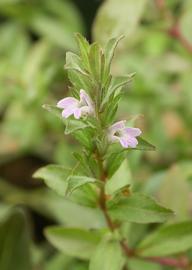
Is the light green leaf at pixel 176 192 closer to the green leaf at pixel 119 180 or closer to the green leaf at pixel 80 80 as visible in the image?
the green leaf at pixel 119 180

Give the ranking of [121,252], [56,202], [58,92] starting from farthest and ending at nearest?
1. [58,92]
2. [56,202]
3. [121,252]

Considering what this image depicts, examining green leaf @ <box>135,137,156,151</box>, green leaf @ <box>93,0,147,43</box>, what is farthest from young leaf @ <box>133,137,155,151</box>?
green leaf @ <box>93,0,147,43</box>

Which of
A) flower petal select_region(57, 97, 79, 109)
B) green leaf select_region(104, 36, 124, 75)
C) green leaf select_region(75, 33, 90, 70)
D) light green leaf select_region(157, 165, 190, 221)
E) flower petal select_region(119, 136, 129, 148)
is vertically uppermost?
green leaf select_region(75, 33, 90, 70)

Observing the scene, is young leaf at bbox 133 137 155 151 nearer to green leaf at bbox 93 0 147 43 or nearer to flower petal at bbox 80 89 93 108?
flower petal at bbox 80 89 93 108

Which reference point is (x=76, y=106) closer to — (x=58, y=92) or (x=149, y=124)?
(x=149, y=124)

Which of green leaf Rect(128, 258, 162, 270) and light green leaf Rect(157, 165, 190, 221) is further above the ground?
light green leaf Rect(157, 165, 190, 221)

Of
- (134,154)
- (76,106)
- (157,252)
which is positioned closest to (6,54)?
(134,154)

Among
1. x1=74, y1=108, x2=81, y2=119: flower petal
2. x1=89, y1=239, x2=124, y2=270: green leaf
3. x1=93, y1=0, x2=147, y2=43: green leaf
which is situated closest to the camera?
x1=74, y1=108, x2=81, y2=119: flower petal
